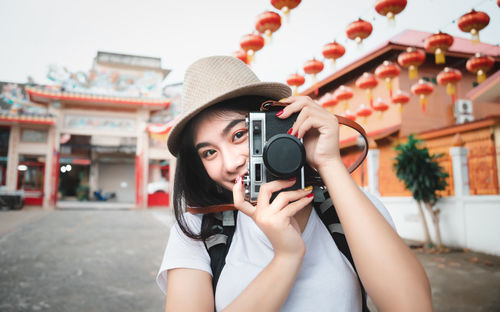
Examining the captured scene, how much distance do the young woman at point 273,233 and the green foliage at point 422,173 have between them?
4.94 meters

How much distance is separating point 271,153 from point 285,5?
3690mm

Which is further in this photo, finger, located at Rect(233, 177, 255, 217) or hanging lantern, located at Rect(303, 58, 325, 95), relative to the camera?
hanging lantern, located at Rect(303, 58, 325, 95)

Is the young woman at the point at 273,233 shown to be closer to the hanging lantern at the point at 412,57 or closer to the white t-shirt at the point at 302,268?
the white t-shirt at the point at 302,268

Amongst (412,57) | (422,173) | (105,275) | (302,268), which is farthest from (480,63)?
(105,275)

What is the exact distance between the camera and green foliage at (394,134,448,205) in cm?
511

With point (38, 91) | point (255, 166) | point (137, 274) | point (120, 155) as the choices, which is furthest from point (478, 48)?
point (120, 155)

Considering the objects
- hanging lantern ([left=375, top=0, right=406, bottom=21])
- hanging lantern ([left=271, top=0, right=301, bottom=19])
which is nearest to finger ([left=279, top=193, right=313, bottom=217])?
hanging lantern ([left=271, top=0, right=301, bottom=19])

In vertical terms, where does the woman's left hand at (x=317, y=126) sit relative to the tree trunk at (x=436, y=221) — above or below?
above

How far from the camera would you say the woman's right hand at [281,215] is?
2.12 ft

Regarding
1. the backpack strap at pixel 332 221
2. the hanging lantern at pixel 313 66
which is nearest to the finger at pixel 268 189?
the backpack strap at pixel 332 221

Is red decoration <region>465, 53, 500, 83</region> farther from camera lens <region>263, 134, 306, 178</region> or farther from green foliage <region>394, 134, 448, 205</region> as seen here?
camera lens <region>263, 134, 306, 178</region>

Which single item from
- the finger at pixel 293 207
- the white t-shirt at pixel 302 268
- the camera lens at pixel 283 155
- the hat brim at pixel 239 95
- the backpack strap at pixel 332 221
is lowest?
the white t-shirt at pixel 302 268

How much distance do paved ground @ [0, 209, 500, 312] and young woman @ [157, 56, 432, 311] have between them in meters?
2.44

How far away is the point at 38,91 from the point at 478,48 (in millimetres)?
15791
